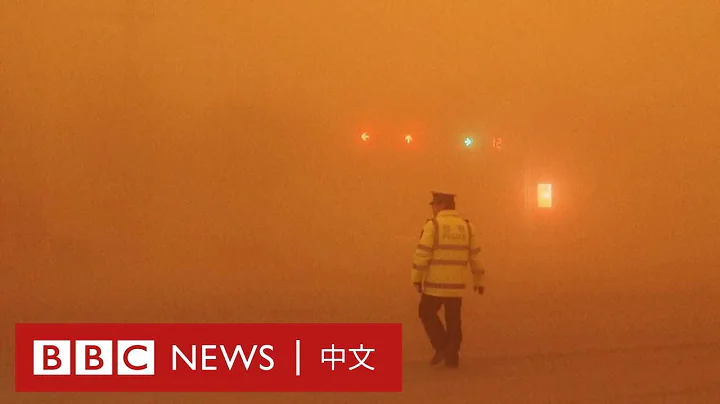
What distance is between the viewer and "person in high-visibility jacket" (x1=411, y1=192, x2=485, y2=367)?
766 centimetres

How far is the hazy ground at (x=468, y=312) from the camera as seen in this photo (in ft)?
23.2

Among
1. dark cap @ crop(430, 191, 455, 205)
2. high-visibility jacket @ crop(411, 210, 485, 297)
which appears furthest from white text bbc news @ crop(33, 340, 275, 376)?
dark cap @ crop(430, 191, 455, 205)

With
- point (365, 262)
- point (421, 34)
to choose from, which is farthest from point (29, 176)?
point (421, 34)

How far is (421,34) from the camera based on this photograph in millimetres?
17516

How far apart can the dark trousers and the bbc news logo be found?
2.39 m

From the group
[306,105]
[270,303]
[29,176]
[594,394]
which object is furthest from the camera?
[306,105]

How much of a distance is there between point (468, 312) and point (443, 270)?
12.6 ft

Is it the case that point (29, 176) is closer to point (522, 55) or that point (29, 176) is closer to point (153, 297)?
point (153, 297)

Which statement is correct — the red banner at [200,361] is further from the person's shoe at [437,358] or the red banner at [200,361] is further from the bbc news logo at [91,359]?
the person's shoe at [437,358]

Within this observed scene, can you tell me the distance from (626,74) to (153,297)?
1079 centimetres

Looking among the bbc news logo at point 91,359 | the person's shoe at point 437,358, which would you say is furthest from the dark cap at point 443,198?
the bbc news logo at point 91,359

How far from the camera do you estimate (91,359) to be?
23.8 feet

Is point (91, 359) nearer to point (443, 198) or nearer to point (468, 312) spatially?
point (443, 198)

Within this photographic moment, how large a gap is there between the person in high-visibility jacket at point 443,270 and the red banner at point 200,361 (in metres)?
0.48
